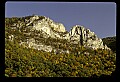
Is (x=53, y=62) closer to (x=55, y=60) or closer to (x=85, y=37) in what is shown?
(x=55, y=60)

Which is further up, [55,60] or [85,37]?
[85,37]

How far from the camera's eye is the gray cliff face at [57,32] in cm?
3644

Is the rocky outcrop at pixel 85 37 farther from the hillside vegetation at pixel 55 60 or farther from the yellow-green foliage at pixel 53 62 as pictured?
the yellow-green foliage at pixel 53 62

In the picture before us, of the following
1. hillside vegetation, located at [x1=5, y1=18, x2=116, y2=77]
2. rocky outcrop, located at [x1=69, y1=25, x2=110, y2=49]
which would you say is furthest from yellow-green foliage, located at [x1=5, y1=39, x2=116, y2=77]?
rocky outcrop, located at [x1=69, y1=25, x2=110, y2=49]

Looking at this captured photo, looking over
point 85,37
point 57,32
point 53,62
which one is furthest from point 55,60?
point 57,32

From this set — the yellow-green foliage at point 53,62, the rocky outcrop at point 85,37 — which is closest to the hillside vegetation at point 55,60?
the yellow-green foliage at point 53,62

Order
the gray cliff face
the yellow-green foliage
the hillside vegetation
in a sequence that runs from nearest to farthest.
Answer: the hillside vegetation → the yellow-green foliage → the gray cliff face

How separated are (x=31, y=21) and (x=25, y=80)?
118ft

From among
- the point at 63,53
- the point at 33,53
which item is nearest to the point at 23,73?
the point at 33,53

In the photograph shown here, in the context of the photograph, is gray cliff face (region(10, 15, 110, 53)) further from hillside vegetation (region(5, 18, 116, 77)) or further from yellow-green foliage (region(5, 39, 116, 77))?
yellow-green foliage (region(5, 39, 116, 77))

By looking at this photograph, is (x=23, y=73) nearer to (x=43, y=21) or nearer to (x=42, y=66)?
(x=42, y=66)

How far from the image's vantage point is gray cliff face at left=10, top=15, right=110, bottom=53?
3644 centimetres

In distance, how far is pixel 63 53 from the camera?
33844 millimetres

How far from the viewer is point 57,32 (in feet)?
130
